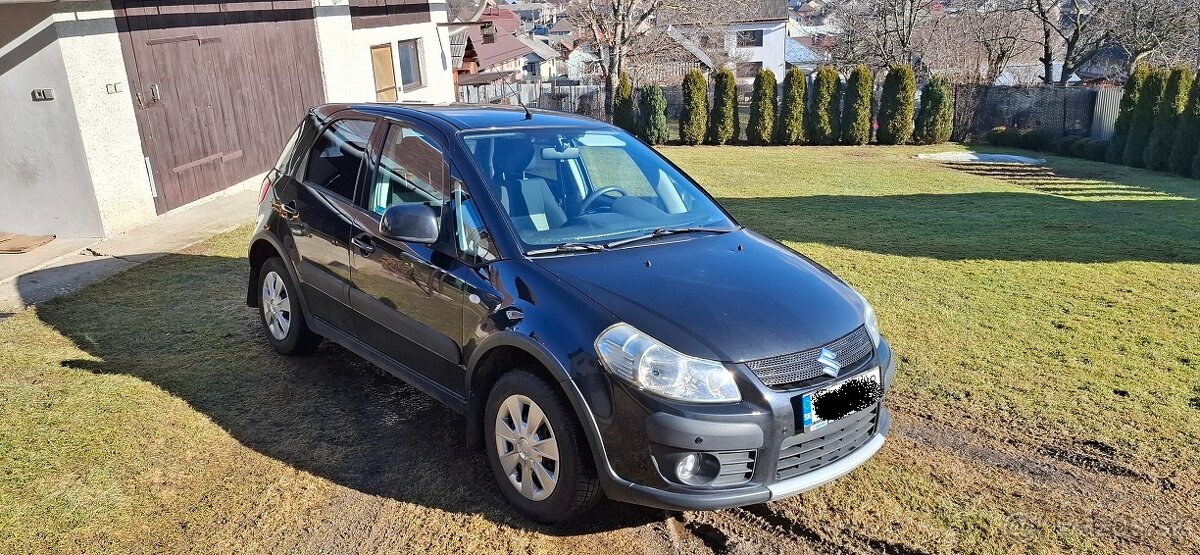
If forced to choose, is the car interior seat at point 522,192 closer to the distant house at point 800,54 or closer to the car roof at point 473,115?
the car roof at point 473,115

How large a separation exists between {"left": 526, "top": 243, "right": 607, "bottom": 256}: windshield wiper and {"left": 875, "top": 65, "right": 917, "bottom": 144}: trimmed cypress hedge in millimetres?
21750

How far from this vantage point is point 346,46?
1380 centimetres

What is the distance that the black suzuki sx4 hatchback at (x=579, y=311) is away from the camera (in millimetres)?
3113

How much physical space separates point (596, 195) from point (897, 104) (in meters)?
21.4

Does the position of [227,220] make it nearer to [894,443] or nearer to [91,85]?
[91,85]

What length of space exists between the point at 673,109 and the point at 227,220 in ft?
67.3

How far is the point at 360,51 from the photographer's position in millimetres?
14203

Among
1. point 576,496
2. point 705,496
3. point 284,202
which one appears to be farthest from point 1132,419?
point 284,202

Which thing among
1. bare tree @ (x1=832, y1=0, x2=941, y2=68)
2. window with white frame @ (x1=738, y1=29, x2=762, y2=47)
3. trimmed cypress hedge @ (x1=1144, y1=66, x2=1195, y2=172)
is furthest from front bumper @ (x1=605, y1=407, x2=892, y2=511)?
window with white frame @ (x1=738, y1=29, x2=762, y2=47)

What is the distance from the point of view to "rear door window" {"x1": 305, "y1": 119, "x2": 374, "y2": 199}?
467 centimetres

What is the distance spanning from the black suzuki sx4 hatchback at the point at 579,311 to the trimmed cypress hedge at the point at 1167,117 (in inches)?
725

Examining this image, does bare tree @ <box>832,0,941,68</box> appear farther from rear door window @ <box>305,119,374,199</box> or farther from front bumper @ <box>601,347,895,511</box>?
front bumper @ <box>601,347,895,511</box>

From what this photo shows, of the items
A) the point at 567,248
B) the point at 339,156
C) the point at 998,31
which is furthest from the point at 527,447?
the point at 998,31

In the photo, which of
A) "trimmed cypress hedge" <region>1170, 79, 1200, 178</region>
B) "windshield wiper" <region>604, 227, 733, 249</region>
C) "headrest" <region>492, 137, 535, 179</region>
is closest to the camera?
"windshield wiper" <region>604, 227, 733, 249</region>
